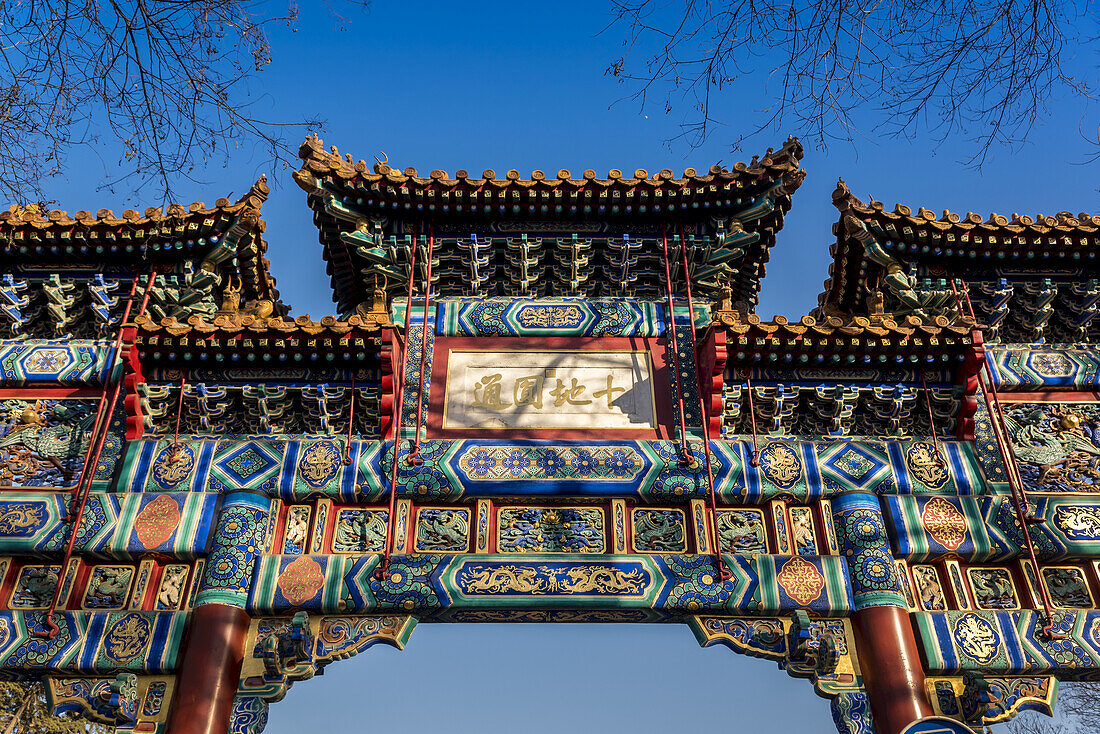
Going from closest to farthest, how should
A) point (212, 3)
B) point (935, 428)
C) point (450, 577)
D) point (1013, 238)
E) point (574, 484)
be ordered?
1. point (212, 3)
2. point (450, 577)
3. point (574, 484)
4. point (935, 428)
5. point (1013, 238)

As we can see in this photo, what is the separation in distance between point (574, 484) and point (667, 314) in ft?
7.24

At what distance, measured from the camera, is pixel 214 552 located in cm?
725

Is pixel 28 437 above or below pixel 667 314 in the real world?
below

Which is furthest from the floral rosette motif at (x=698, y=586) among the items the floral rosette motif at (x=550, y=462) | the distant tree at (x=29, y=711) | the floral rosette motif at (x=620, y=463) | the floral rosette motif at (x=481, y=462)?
the distant tree at (x=29, y=711)

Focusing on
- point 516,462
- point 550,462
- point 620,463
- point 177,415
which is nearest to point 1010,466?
point 620,463

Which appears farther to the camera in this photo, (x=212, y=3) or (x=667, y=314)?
(x=667, y=314)

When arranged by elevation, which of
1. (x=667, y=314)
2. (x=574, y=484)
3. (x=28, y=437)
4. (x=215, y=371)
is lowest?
(x=574, y=484)

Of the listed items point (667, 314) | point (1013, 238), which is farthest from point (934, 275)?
point (667, 314)

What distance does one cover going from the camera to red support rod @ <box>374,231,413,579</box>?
724cm

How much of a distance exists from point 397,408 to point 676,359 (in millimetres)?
2513

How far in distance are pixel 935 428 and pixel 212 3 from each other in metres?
6.66

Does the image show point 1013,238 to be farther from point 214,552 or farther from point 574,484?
point 214,552

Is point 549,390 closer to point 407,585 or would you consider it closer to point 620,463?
point 620,463

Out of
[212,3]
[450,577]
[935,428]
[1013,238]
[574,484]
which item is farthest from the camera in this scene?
[1013,238]
